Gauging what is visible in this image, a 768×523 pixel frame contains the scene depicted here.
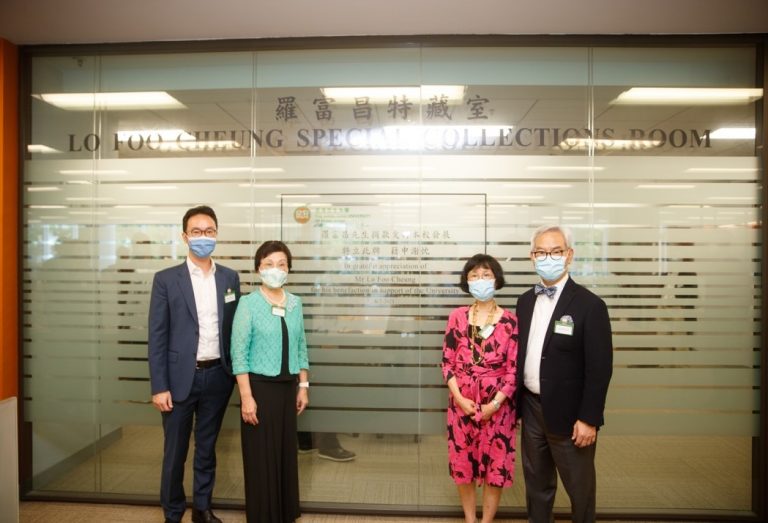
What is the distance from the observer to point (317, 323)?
3270 millimetres

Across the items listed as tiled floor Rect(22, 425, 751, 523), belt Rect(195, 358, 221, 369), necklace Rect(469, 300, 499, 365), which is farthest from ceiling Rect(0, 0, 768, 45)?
tiled floor Rect(22, 425, 751, 523)

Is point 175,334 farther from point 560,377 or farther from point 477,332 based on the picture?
point 560,377

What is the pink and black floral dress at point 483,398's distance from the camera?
2564 mm

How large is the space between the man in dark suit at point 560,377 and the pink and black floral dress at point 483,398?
0.27 feet

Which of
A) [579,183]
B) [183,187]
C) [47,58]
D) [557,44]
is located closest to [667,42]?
[557,44]

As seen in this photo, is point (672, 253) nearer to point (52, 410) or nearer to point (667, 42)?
point (667, 42)

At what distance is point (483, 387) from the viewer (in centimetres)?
256

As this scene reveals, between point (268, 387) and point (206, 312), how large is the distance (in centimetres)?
62

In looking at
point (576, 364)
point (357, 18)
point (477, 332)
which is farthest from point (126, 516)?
point (357, 18)

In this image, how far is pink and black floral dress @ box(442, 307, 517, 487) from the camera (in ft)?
8.41

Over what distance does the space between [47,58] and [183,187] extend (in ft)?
4.84

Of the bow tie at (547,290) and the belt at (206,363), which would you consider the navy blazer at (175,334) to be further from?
the bow tie at (547,290)

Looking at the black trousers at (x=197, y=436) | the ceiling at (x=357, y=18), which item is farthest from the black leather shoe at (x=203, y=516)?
the ceiling at (x=357, y=18)

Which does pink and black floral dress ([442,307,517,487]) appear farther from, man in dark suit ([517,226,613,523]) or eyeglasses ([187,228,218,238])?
eyeglasses ([187,228,218,238])
